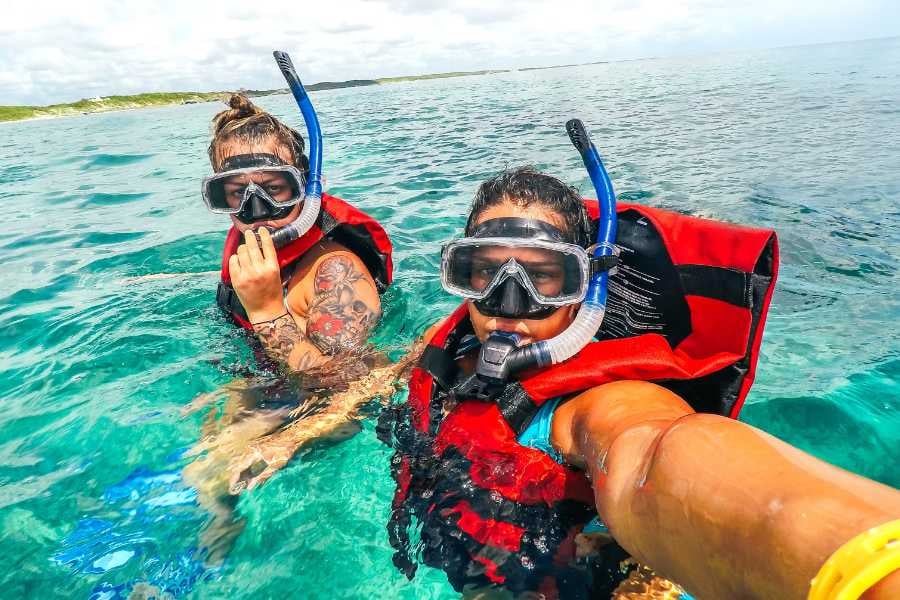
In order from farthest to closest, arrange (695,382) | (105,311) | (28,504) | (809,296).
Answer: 1. (105,311)
2. (809,296)
3. (28,504)
4. (695,382)

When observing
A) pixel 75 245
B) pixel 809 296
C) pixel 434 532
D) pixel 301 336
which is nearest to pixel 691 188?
pixel 809 296

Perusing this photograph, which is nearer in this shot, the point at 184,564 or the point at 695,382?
the point at 695,382

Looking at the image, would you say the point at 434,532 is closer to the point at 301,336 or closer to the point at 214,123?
the point at 301,336

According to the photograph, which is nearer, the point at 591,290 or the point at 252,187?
the point at 591,290

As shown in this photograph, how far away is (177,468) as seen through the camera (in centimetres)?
287

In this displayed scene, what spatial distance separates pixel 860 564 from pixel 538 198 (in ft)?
5.54

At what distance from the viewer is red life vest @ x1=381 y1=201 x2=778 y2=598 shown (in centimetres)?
197

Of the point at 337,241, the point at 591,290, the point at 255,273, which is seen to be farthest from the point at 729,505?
the point at 337,241

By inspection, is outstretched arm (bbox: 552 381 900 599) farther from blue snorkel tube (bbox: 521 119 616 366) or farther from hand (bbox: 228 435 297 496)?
hand (bbox: 228 435 297 496)

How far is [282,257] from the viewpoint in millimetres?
3734

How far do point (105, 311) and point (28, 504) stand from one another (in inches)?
105

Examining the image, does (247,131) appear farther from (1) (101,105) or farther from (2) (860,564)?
(1) (101,105)

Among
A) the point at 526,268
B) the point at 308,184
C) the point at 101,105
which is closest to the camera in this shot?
the point at 526,268

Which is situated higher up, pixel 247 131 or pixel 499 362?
pixel 247 131
